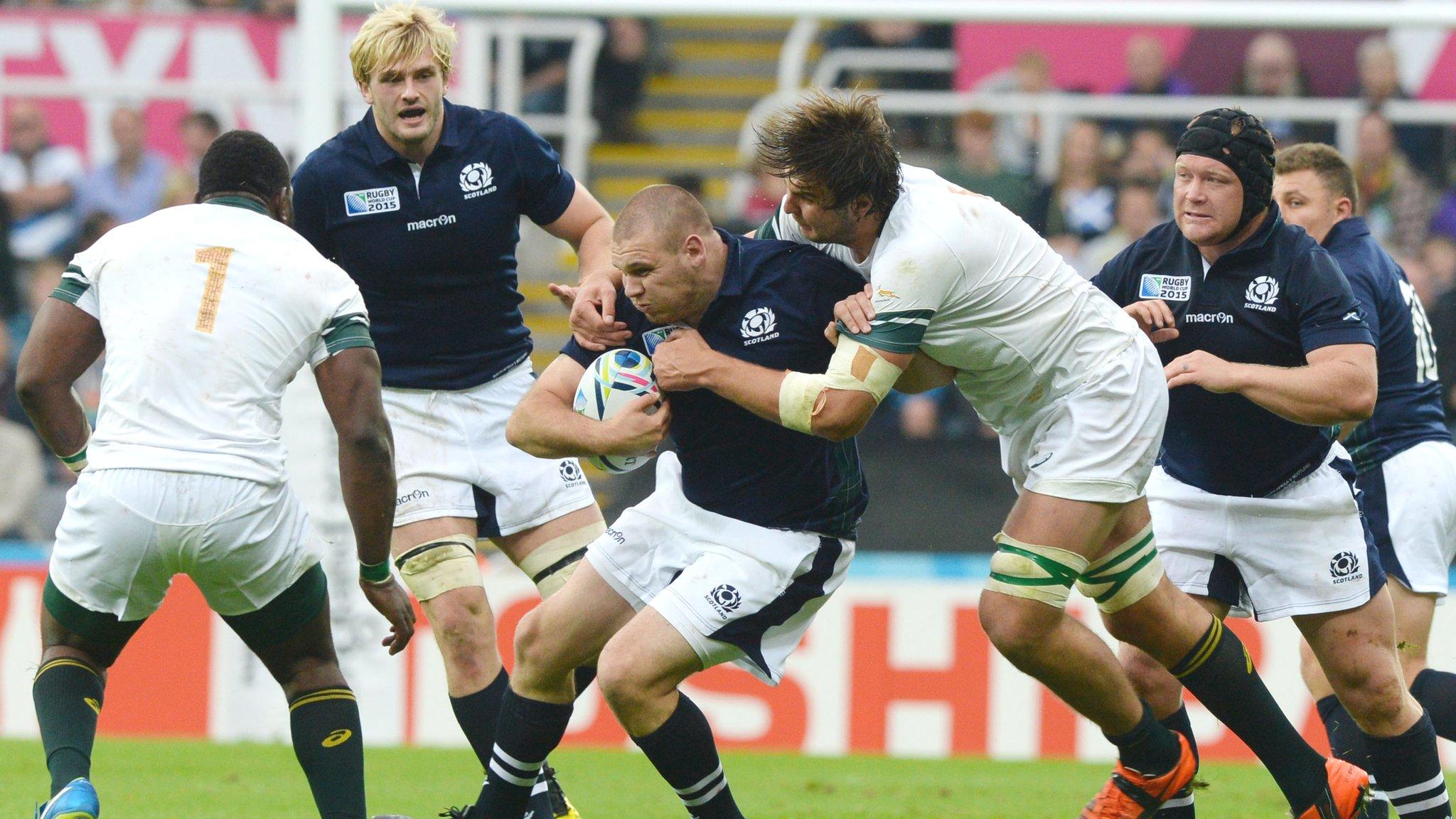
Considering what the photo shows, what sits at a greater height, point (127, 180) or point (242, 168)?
point (242, 168)

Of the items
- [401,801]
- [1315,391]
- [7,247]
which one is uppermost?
[1315,391]

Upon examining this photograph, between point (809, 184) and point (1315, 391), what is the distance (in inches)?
64.4

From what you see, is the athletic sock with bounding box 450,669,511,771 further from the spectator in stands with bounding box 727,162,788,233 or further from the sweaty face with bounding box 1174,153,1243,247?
the spectator in stands with bounding box 727,162,788,233

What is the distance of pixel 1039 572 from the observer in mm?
5066

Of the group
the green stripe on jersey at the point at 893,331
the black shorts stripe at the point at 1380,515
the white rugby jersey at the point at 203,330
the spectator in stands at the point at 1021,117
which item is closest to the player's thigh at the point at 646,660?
the green stripe on jersey at the point at 893,331

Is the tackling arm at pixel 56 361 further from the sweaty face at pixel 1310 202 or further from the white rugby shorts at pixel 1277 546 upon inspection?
the sweaty face at pixel 1310 202

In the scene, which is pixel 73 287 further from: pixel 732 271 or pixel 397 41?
pixel 732 271

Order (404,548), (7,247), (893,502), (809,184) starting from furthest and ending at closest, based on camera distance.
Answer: (7,247) < (893,502) < (404,548) < (809,184)

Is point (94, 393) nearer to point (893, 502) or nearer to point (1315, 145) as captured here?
point (893, 502)

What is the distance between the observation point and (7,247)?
12.0 meters

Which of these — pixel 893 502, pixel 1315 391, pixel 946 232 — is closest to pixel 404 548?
pixel 946 232

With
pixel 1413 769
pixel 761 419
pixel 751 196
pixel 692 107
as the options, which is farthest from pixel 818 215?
pixel 692 107

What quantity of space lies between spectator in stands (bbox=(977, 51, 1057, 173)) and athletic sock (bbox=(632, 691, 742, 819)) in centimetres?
563

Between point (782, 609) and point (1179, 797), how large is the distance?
5.24ft
